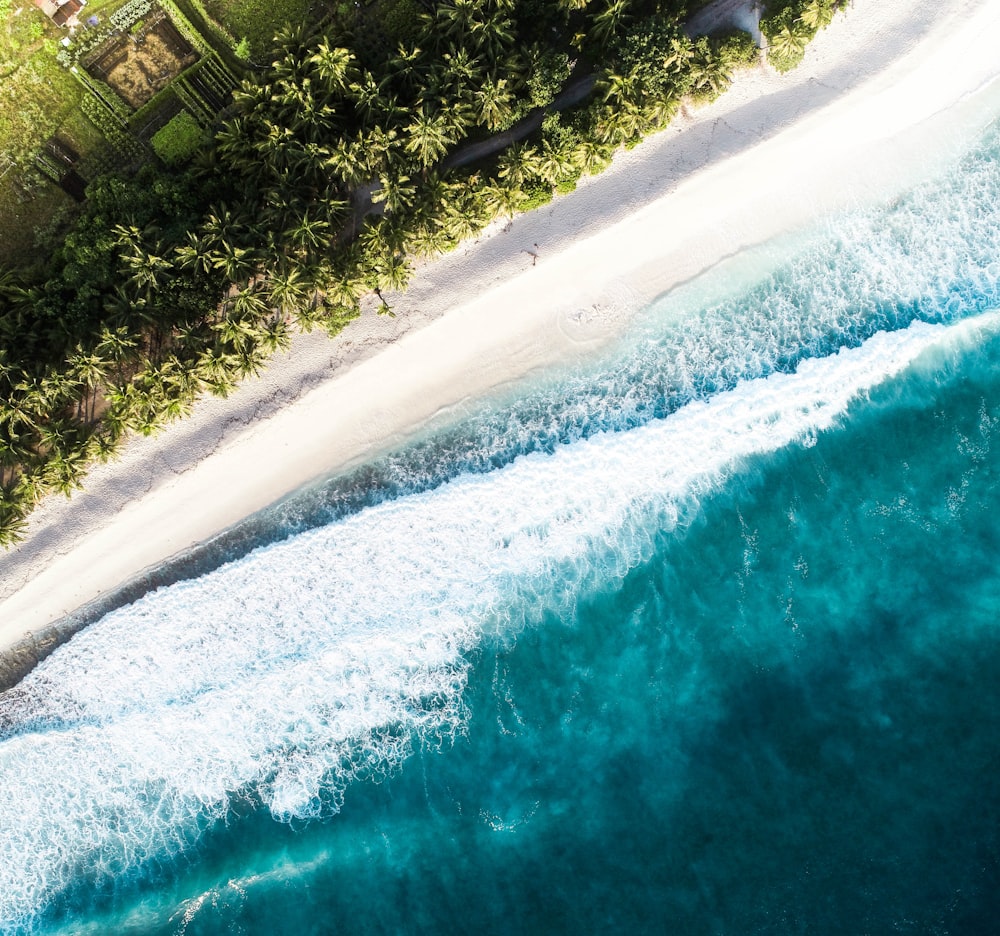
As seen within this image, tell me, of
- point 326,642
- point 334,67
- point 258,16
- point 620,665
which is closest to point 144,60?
point 258,16

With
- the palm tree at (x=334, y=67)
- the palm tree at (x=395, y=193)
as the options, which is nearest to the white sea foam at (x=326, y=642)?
the palm tree at (x=395, y=193)

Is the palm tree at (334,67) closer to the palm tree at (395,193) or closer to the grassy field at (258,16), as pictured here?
the palm tree at (395,193)

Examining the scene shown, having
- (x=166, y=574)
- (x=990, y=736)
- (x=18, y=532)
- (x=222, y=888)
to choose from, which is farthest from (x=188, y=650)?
(x=990, y=736)

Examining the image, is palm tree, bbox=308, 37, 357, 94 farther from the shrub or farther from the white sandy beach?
the white sandy beach

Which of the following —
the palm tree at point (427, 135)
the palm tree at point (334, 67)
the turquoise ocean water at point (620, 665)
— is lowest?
the turquoise ocean water at point (620, 665)

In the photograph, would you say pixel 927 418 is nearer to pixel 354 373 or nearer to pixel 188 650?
pixel 354 373
